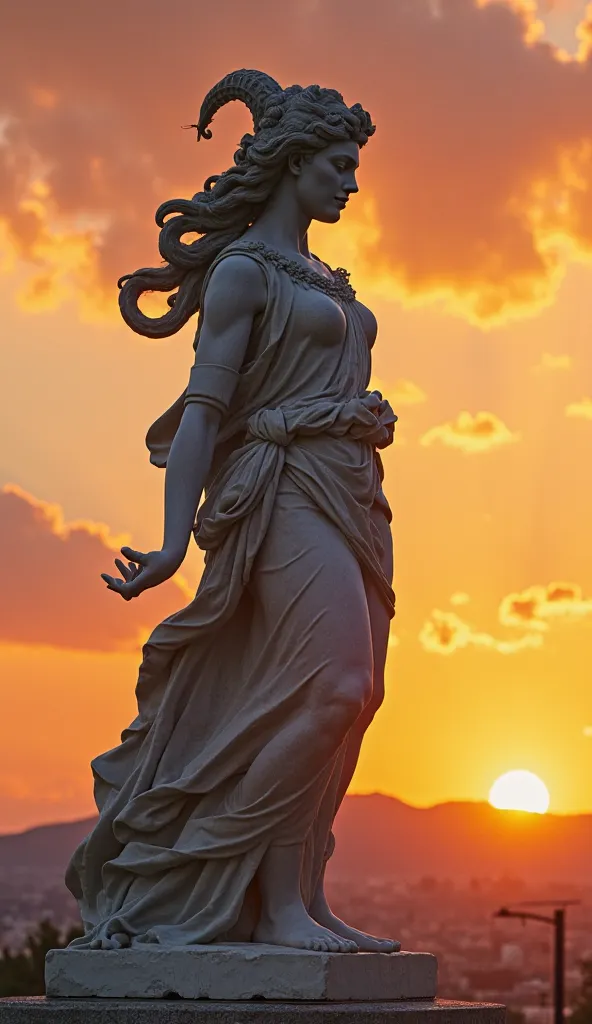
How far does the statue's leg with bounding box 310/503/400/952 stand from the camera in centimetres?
951

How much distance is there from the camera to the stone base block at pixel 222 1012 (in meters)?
8.20

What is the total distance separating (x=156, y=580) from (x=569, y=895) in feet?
215

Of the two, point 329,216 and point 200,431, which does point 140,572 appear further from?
point 329,216

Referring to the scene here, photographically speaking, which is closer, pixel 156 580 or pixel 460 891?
pixel 156 580

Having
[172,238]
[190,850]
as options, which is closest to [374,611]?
[190,850]

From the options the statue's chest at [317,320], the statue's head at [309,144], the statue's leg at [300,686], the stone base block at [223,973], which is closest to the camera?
the stone base block at [223,973]

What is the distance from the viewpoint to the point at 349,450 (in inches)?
374

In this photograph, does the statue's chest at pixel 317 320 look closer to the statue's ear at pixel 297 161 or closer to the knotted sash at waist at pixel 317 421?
the knotted sash at waist at pixel 317 421

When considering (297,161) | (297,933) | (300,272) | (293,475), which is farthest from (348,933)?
(297,161)

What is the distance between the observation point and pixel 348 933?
933 cm

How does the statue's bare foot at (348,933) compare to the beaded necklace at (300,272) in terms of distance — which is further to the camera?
the beaded necklace at (300,272)

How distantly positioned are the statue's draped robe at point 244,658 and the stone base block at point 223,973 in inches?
6.4

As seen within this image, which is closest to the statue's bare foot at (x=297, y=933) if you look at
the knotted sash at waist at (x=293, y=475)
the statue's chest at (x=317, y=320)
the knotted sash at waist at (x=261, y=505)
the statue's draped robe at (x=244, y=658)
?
the statue's draped robe at (x=244, y=658)

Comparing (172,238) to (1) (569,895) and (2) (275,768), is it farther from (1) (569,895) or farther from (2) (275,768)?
(1) (569,895)
